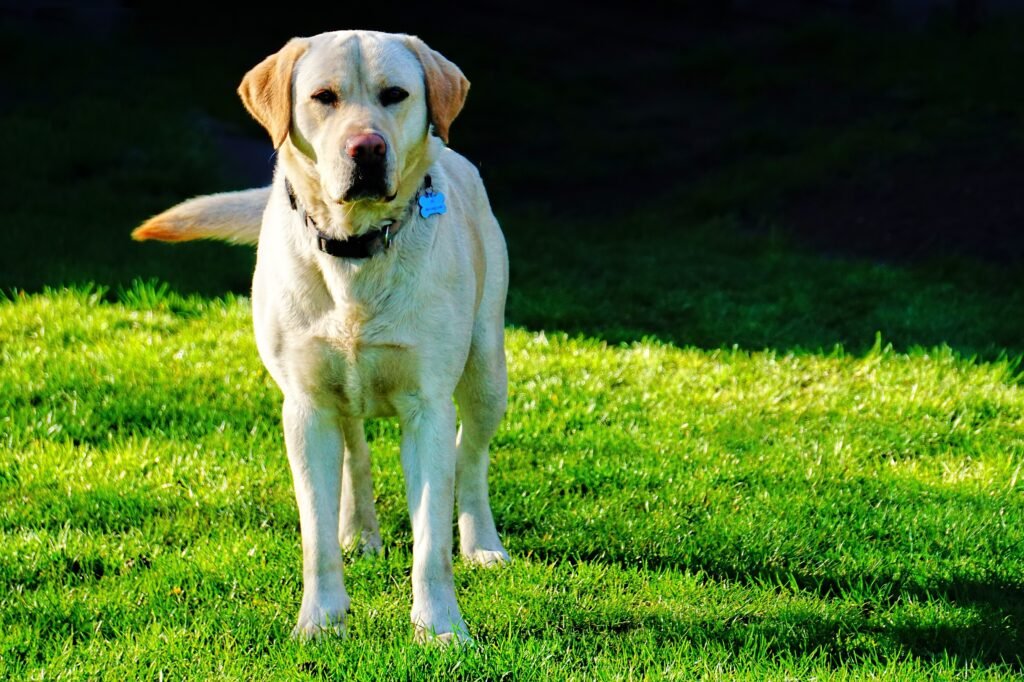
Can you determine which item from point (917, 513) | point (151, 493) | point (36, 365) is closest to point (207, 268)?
point (36, 365)

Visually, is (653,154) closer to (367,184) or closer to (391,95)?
(391,95)

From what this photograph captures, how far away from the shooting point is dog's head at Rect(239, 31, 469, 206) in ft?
10.5

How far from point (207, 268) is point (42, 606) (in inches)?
160

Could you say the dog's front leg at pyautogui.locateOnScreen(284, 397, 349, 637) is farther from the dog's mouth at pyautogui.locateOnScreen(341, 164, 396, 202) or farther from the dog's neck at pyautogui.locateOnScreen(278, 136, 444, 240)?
the dog's mouth at pyautogui.locateOnScreen(341, 164, 396, 202)

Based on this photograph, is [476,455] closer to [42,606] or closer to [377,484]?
[377,484]

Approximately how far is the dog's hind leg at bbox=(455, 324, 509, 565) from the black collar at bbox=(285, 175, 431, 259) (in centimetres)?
63

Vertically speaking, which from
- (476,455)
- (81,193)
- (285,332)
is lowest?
(81,193)

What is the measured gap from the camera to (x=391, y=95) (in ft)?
10.9

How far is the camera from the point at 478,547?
4059 millimetres

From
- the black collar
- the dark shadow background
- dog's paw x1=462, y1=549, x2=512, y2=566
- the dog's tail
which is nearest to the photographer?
the black collar

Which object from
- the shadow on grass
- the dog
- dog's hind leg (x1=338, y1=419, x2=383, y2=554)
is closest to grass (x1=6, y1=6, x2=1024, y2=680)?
the shadow on grass

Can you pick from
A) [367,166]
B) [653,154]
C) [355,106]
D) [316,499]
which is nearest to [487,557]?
[316,499]

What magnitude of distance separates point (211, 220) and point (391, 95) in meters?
1.09

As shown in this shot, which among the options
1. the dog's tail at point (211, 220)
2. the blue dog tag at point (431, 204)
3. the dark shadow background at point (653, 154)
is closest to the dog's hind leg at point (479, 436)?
the blue dog tag at point (431, 204)
